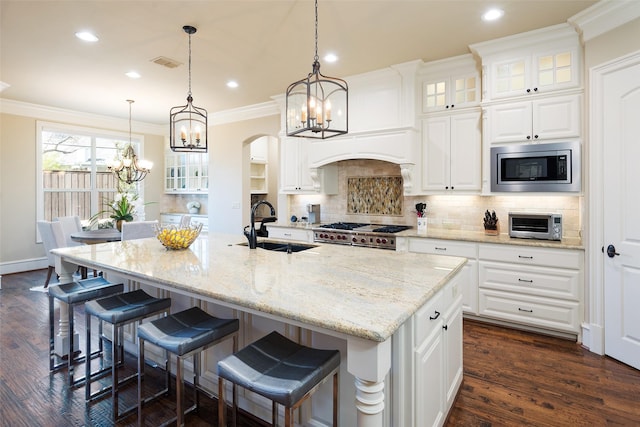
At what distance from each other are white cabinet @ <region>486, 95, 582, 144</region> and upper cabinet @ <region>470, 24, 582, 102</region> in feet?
0.35

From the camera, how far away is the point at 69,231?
16.8 feet

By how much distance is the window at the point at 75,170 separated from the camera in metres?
6.14

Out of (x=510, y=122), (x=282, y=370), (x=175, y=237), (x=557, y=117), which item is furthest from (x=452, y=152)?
(x=282, y=370)

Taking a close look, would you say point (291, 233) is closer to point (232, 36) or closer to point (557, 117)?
point (232, 36)

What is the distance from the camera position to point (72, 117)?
629 centimetres

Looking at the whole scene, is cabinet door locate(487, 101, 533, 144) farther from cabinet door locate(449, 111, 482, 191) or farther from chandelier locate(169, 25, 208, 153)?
chandelier locate(169, 25, 208, 153)

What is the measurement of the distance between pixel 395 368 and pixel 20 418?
2.26 meters

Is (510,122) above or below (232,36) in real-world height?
below

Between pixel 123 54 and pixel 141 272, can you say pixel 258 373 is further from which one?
pixel 123 54

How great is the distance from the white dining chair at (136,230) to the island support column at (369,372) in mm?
3798

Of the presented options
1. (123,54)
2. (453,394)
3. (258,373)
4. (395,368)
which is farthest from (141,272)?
(123,54)

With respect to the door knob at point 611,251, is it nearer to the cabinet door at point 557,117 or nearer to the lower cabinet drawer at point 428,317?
the cabinet door at point 557,117

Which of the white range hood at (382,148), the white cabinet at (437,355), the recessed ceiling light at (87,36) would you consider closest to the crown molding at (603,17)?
the white range hood at (382,148)

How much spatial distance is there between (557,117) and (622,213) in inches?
41.1
